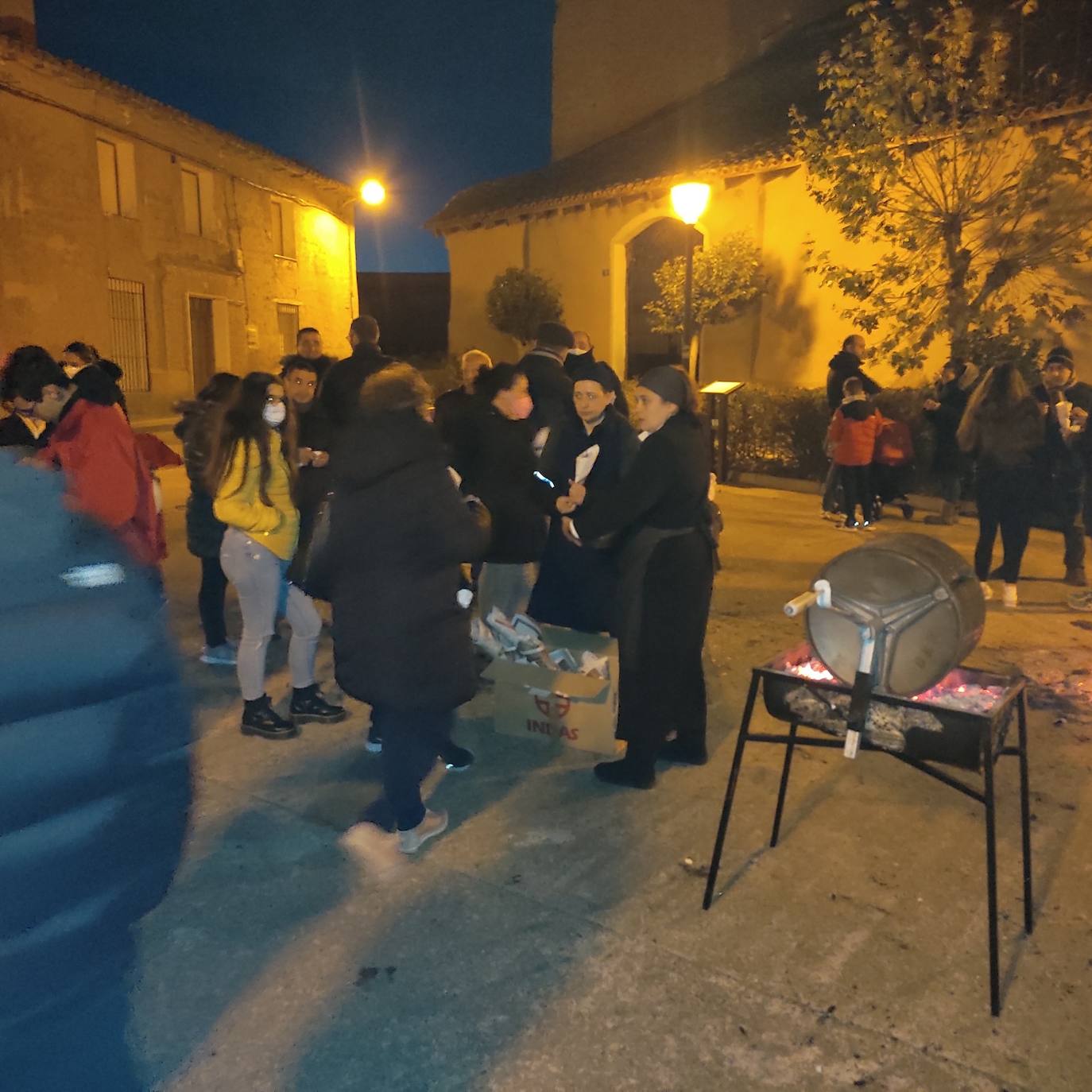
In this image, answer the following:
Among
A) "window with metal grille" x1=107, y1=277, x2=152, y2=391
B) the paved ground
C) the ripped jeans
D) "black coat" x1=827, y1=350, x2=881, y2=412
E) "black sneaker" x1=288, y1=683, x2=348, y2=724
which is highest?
"window with metal grille" x1=107, y1=277, x2=152, y2=391

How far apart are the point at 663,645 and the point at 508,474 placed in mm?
1316

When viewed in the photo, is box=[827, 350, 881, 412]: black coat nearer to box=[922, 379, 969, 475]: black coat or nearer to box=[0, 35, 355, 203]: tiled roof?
box=[922, 379, 969, 475]: black coat

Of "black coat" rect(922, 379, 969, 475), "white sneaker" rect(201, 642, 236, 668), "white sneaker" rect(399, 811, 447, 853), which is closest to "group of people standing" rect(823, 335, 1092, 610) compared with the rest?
"black coat" rect(922, 379, 969, 475)

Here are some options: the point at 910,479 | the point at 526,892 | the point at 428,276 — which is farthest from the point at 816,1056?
the point at 428,276

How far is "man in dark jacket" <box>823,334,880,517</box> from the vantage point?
33.9ft

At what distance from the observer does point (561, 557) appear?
15.6 ft

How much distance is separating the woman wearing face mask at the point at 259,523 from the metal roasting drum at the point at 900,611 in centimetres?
255

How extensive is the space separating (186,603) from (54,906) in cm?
526

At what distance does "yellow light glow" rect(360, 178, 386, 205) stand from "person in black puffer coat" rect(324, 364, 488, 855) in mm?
13641

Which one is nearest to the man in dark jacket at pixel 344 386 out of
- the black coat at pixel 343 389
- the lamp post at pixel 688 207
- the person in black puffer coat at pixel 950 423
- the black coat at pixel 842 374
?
the black coat at pixel 343 389

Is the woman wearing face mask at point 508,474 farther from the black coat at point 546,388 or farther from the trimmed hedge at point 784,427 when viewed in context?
the trimmed hedge at point 784,427

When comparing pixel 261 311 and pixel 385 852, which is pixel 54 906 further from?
pixel 261 311

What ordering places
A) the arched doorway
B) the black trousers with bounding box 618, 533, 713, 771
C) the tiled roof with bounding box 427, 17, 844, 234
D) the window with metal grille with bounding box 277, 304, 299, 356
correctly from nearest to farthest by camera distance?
the black trousers with bounding box 618, 533, 713, 771 → the tiled roof with bounding box 427, 17, 844, 234 → the arched doorway → the window with metal grille with bounding box 277, 304, 299, 356

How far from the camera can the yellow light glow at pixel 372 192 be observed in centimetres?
1587
